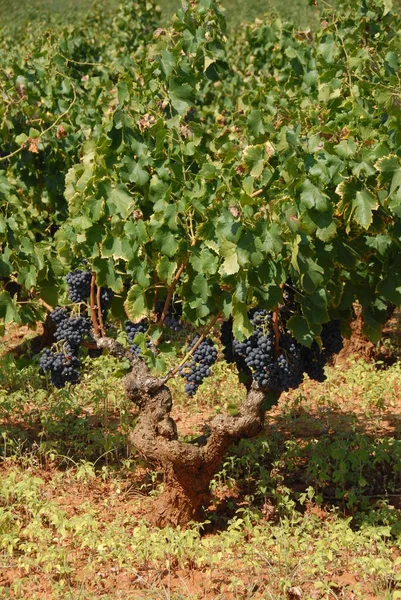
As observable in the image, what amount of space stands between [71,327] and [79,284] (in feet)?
0.85

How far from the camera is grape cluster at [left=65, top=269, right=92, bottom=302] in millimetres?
5281

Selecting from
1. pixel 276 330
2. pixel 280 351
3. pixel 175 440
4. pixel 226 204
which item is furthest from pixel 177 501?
pixel 226 204

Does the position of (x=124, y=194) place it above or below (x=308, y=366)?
above

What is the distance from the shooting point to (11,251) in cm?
542

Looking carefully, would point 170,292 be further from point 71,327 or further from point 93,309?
point 71,327

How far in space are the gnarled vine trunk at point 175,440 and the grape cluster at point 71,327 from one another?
256 millimetres

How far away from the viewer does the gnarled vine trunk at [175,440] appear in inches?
197

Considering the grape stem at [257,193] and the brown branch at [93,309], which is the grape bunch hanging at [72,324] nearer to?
the brown branch at [93,309]

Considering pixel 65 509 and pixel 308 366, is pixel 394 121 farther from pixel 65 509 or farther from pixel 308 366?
pixel 65 509

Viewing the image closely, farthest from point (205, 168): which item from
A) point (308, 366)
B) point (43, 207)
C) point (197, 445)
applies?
point (43, 207)

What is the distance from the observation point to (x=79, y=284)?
529 cm

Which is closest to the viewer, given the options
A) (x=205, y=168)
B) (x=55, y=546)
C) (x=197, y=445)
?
(x=205, y=168)

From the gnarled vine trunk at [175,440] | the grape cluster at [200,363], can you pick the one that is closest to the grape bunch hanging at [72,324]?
the gnarled vine trunk at [175,440]

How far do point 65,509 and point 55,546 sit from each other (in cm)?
50
